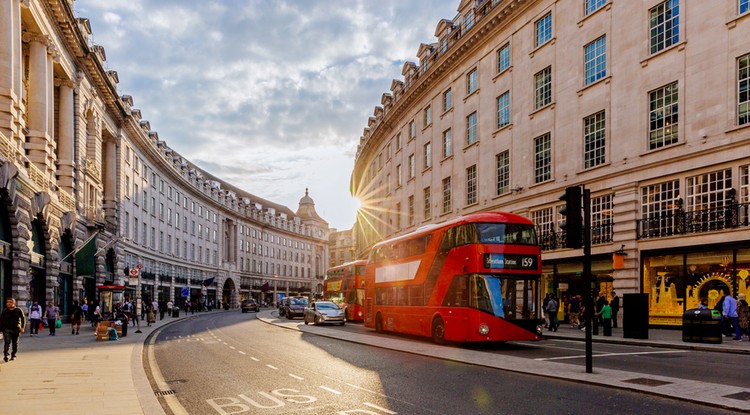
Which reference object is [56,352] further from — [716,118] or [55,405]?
[716,118]

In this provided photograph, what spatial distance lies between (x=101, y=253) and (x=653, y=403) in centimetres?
4558

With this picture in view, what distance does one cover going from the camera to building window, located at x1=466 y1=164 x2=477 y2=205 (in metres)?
41.8

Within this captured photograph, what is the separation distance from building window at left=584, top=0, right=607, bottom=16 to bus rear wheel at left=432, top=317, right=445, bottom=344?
18759 mm

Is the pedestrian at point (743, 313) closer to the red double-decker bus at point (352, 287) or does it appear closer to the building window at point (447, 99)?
the red double-decker bus at point (352, 287)

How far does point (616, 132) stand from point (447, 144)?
1827 cm

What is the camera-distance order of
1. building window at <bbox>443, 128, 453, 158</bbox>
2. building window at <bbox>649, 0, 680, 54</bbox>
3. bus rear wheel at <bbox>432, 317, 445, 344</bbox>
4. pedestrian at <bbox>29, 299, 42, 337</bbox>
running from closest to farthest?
bus rear wheel at <bbox>432, 317, 445, 344</bbox>, building window at <bbox>649, 0, 680, 54</bbox>, pedestrian at <bbox>29, 299, 42, 337</bbox>, building window at <bbox>443, 128, 453, 158</bbox>

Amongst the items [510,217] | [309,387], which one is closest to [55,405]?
[309,387]

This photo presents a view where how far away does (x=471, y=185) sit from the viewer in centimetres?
4234

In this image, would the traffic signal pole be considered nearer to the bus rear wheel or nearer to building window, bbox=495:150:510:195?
the bus rear wheel

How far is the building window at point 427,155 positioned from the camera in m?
49.9

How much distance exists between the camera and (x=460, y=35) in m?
44.4

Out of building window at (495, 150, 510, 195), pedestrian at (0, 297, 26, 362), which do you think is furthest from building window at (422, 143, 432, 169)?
pedestrian at (0, 297, 26, 362)

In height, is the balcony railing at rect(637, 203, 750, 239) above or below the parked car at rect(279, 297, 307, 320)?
above

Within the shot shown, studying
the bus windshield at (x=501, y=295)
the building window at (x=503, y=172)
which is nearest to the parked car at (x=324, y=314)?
the building window at (x=503, y=172)
